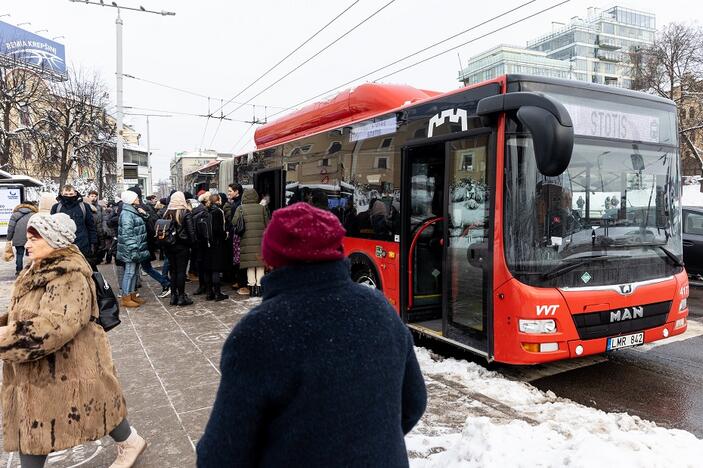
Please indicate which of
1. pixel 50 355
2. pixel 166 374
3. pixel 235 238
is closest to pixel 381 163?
pixel 166 374

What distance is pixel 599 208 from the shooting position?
4.86 metres

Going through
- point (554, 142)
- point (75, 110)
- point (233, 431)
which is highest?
point (75, 110)

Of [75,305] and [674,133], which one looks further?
[674,133]

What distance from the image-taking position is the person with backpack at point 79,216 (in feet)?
27.4

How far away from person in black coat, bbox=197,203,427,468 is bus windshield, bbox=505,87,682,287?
Answer: 3433 millimetres

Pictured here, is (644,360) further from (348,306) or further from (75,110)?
(75,110)

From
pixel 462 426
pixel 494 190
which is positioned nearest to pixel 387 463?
pixel 462 426

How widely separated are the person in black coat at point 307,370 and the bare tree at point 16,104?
28.0 meters

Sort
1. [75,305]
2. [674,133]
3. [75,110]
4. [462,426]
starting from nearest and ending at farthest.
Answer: [75,305], [462,426], [674,133], [75,110]

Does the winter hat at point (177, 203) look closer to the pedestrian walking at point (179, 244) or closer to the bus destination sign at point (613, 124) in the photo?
the pedestrian walking at point (179, 244)

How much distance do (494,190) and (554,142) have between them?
2.82ft

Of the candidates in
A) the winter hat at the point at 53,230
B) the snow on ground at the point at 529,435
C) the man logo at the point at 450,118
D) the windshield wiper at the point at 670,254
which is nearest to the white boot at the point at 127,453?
the winter hat at the point at 53,230

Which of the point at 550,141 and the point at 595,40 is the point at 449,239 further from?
the point at 595,40

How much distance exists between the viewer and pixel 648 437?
3498 mm
